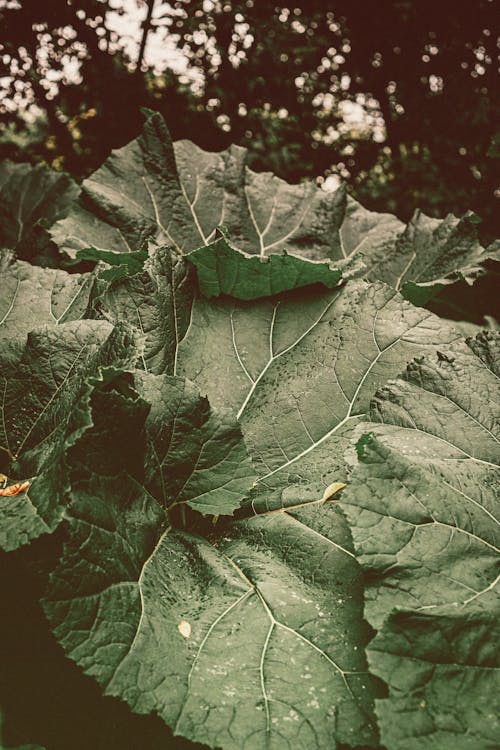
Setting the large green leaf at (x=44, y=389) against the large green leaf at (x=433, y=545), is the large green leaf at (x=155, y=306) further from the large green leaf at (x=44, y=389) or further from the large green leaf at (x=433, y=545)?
the large green leaf at (x=433, y=545)

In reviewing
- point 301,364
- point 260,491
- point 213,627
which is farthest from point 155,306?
point 213,627

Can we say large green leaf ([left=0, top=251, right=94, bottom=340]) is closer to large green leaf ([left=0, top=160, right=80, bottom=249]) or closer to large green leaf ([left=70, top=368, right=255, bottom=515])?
large green leaf ([left=70, top=368, right=255, bottom=515])

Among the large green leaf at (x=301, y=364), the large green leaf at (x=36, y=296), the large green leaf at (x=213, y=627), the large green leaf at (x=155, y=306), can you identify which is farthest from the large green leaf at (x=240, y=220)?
the large green leaf at (x=213, y=627)

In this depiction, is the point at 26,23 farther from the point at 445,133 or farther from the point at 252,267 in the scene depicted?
the point at 445,133

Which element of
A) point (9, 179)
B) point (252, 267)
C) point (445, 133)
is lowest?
point (9, 179)

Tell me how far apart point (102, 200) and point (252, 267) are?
898 mm

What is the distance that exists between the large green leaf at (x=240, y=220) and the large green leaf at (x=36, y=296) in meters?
0.39

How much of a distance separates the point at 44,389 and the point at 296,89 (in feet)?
11.4

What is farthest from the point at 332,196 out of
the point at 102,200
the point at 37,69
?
the point at 37,69

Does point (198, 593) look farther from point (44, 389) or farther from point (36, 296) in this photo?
point (36, 296)

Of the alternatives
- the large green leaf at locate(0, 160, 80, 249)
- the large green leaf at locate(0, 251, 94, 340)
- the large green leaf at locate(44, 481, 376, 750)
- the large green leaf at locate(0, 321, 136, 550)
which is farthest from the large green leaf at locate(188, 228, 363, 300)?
the large green leaf at locate(0, 160, 80, 249)

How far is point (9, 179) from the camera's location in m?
3.32

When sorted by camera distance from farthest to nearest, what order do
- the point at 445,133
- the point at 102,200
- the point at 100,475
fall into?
the point at 445,133 → the point at 102,200 → the point at 100,475

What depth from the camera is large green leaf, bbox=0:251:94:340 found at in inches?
78.6
